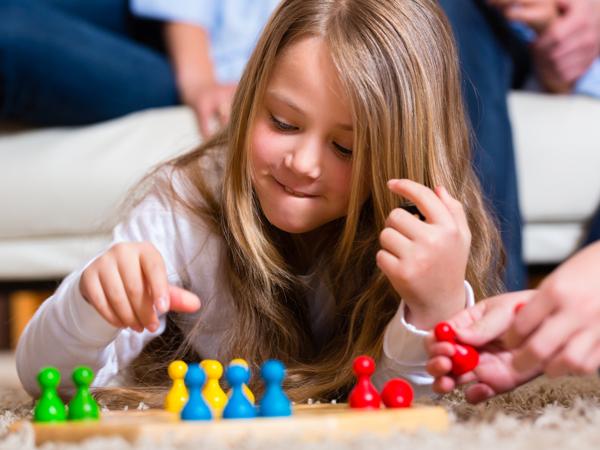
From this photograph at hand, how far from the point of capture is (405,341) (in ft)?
2.88

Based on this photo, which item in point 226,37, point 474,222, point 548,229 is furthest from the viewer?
point 226,37

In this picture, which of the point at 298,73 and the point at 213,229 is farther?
the point at 213,229

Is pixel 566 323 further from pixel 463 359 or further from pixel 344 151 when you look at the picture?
pixel 344 151

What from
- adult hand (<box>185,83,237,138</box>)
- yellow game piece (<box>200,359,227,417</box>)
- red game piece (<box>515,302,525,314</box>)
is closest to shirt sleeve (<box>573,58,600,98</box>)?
adult hand (<box>185,83,237,138</box>)

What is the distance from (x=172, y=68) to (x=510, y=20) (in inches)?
23.3

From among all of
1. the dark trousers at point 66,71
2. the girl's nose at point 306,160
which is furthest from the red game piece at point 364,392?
the dark trousers at point 66,71

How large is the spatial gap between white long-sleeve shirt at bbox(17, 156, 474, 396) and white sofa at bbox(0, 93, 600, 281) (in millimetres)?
388

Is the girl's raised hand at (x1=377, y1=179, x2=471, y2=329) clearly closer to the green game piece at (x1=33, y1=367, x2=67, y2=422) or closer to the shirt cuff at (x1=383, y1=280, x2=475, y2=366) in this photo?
the shirt cuff at (x1=383, y1=280, x2=475, y2=366)

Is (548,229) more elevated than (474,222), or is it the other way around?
(474,222)

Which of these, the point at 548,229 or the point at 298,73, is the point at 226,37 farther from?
the point at 298,73

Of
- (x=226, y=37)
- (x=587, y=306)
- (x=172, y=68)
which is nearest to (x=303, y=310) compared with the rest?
(x=587, y=306)

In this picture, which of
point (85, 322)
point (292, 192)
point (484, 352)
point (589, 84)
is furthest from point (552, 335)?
point (589, 84)

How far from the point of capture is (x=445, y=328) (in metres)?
0.76

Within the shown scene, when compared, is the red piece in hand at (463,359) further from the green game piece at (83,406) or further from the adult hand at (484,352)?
the green game piece at (83,406)
